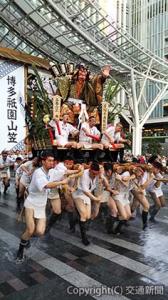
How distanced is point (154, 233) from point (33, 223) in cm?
310

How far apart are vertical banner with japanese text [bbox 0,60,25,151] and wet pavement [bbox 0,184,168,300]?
13.5 m

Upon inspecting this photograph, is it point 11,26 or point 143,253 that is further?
point 11,26

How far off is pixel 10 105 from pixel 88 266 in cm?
1674

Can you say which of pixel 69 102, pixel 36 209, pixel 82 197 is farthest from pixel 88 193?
pixel 69 102

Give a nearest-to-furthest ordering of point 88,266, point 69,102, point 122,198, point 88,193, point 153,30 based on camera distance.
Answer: point 88,266 → point 88,193 → point 122,198 → point 69,102 → point 153,30

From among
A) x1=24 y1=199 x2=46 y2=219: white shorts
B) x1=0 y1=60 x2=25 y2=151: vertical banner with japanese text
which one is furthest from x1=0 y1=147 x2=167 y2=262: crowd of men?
x1=0 y1=60 x2=25 y2=151: vertical banner with japanese text

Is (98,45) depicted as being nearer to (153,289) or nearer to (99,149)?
(99,149)

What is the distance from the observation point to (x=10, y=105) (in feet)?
70.0

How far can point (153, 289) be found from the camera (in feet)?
16.1

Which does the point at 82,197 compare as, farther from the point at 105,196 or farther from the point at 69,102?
the point at 69,102

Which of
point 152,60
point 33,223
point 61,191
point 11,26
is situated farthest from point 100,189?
point 152,60

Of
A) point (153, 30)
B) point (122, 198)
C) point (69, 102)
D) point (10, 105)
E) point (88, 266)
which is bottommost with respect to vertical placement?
point (88, 266)

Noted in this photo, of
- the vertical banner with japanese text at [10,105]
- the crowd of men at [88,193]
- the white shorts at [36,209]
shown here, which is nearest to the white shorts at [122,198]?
the crowd of men at [88,193]

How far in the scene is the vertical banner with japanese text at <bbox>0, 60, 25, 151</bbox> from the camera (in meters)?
21.1
